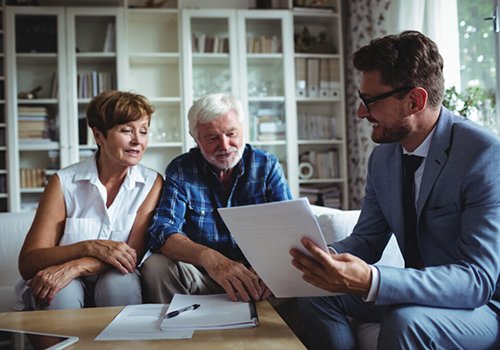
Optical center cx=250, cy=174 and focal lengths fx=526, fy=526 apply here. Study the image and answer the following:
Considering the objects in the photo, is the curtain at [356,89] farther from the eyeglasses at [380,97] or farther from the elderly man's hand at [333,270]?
the elderly man's hand at [333,270]

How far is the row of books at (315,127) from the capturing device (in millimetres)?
4270

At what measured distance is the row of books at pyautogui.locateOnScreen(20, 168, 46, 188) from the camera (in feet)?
13.0

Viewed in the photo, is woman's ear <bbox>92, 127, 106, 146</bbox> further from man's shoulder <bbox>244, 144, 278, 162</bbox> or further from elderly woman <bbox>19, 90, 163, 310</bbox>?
man's shoulder <bbox>244, 144, 278, 162</bbox>

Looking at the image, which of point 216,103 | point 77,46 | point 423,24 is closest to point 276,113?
point 423,24

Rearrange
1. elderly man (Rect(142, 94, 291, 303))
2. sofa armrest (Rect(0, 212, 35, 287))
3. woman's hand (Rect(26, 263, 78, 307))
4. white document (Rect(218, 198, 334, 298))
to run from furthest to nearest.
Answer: sofa armrest (Rect(0, 212, 35, 287)) < elderly man (Rect(142, 94, 291, 303)) < woman's hand (Rect(26, 263, 78, 307)) < white document (Rect(218, 198, 334, 298))

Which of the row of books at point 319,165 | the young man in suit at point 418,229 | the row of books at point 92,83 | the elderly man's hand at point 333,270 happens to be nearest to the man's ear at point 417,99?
the young man in suit at point 418,229

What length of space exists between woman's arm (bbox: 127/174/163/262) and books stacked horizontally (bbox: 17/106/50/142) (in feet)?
7.66

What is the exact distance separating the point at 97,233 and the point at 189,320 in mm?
778

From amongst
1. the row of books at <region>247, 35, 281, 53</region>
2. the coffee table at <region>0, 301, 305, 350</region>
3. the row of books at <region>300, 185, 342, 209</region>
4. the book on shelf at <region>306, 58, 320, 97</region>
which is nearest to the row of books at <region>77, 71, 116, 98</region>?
the row of books at <region>247, 35, 281, 53</region>

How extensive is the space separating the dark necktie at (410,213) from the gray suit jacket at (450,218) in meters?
0.02

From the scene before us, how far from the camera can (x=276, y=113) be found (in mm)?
4219

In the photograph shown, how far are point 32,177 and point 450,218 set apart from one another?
3.42m

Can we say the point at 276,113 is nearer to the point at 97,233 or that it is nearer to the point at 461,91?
the point at 461,91

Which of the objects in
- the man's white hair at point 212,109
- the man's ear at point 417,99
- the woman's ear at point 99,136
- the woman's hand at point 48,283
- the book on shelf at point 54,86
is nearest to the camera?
the man's ear at point 417,99
